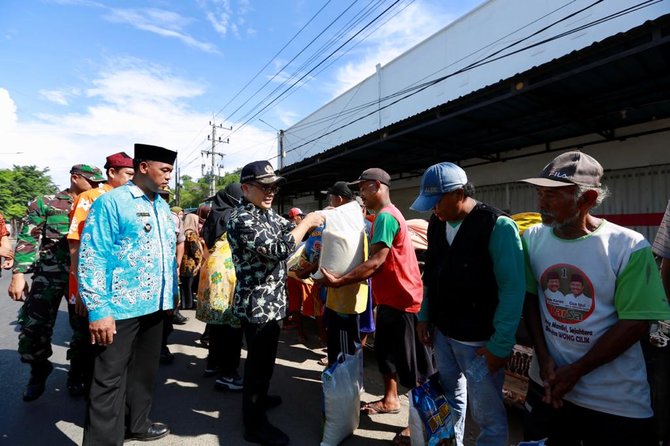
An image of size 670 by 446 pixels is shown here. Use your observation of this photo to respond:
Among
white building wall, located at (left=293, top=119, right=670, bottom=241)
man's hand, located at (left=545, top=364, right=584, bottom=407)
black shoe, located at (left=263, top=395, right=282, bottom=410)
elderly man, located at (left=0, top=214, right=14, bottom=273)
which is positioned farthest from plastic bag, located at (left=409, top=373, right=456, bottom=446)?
white building wall, located at (left=293, top=119, right=670, bottom=241)

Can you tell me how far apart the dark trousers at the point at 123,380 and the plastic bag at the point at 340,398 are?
130 centimetres

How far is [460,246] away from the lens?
6.50 feet

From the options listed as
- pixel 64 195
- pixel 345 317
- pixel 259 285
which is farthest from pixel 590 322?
pixel 64 195

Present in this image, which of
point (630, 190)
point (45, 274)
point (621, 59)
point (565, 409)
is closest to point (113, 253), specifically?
point (45, 274)

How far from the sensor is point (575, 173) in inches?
63.4

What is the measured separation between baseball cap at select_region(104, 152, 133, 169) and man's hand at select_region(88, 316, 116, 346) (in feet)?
5.37

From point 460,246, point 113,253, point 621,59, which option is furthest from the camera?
point 621,59

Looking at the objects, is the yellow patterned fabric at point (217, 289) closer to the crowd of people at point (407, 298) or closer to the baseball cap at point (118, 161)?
the crowd of people at point (407, 298)

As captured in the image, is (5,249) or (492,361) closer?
(492,361)

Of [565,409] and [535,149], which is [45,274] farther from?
[535,149]

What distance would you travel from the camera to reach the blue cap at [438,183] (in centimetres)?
203

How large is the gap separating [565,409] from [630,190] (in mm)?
7722

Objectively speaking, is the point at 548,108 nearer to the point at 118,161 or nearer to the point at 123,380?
the point at 118,161

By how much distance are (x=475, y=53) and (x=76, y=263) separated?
14627mm
